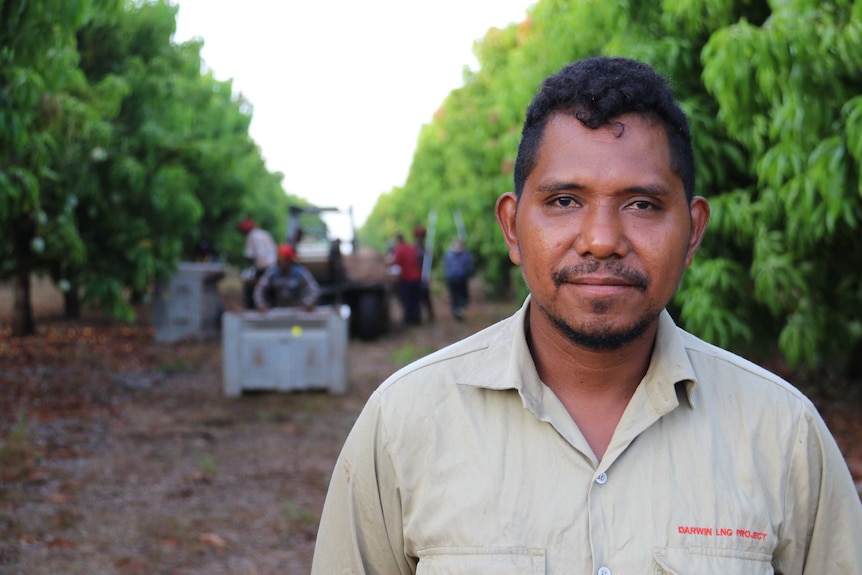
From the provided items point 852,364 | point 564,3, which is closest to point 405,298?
point 852,364

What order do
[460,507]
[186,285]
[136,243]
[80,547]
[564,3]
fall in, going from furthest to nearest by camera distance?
[186,285] < [136,243] < [564,3] < [80,547] < [460,507]

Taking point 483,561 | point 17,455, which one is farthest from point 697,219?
point 17,455

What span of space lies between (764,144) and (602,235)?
581cm

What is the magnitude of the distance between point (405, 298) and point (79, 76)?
1301cm

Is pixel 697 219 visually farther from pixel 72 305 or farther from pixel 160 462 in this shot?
pixel 72 305

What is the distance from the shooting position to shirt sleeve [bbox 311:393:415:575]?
1817 mm

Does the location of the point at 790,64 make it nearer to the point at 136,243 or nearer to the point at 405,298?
the point at 136,243

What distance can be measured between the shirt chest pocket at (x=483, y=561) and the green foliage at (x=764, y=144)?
7.35 ft

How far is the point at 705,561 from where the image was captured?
167 cm

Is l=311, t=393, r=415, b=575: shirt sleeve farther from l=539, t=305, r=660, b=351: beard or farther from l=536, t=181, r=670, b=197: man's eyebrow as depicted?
l=536, t=181, r=670, b=197: man's eyebrow

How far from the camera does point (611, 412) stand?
1875 mm

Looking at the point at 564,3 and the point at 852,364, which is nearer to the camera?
the point at 564,3

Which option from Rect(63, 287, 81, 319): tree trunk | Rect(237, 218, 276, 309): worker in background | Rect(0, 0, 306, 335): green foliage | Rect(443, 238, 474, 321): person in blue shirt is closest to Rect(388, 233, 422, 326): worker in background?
Rect(443, 238, 474, 321): person in blue shirt

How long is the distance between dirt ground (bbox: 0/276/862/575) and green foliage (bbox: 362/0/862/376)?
4.35 ft
